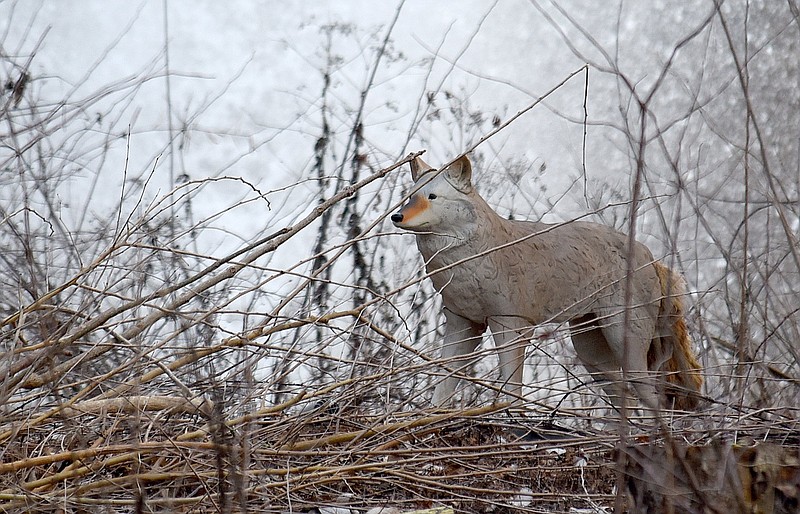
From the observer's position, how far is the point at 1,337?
3.54 ft

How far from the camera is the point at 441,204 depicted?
1.60m

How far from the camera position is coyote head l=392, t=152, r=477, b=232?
1.56m

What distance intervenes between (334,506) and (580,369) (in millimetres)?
1628

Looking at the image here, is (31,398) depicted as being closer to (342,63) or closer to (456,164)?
(456,164)

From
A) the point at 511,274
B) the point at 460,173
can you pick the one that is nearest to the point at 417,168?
the point at 460,173

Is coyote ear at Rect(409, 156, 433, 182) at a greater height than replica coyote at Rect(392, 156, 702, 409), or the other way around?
coyote ear at Rect(409, 156, 433, 182)

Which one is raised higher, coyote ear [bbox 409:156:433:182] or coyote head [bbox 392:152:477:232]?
coyote ear [bbox 409:156:433:182]

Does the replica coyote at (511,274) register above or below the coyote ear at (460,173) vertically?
below

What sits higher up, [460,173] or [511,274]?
[460,173]

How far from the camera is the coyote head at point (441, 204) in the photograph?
156 centimetres

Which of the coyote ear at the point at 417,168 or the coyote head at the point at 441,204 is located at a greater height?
the coyote ear at the point at 417,168

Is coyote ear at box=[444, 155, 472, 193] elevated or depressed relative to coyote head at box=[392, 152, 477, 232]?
elevated

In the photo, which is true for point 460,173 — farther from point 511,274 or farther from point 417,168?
point 511,274

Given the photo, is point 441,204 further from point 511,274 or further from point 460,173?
point 511,274
